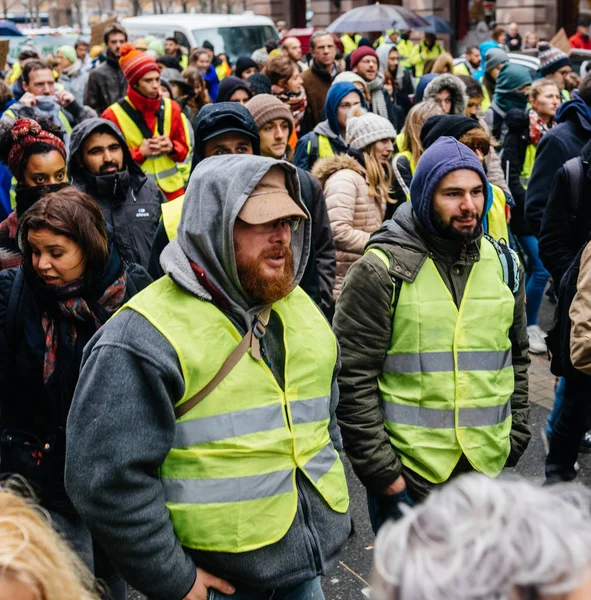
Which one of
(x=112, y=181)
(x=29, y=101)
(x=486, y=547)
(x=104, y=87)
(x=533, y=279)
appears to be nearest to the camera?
(x=486, y=547)

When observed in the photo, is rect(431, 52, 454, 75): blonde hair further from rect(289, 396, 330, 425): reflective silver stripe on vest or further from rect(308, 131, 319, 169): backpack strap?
rect(289, 396, 330, 425): reflective silver stripe on vest

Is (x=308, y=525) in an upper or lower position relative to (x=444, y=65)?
lower

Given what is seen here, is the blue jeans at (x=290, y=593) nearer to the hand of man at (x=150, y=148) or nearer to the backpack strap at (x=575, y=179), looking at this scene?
the backpack strap at (x=575, y=179)

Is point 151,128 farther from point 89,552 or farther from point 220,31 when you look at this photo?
point 220,31

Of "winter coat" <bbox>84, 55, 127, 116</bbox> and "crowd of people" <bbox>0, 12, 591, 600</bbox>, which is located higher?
"winter coat" <bbox>84, 55, 127, 116</bbox>

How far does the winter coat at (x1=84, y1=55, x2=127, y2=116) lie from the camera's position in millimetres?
10898

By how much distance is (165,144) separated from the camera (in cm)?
648

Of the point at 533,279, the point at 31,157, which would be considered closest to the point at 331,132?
the point at 533,279

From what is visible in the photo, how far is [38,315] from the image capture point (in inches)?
128

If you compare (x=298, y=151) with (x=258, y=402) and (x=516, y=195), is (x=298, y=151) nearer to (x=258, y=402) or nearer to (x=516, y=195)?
(x=516, y=195)

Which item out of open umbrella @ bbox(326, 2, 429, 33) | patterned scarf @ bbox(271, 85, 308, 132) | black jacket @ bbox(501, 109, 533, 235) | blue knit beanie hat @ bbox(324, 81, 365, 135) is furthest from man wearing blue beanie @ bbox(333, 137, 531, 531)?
open umbrella @ bbox(326, 2, 429, 33)

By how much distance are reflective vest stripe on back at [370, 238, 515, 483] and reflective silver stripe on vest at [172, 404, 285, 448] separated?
819mm

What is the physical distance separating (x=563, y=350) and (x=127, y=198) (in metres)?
2.24

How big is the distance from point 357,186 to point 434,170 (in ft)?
6.99
